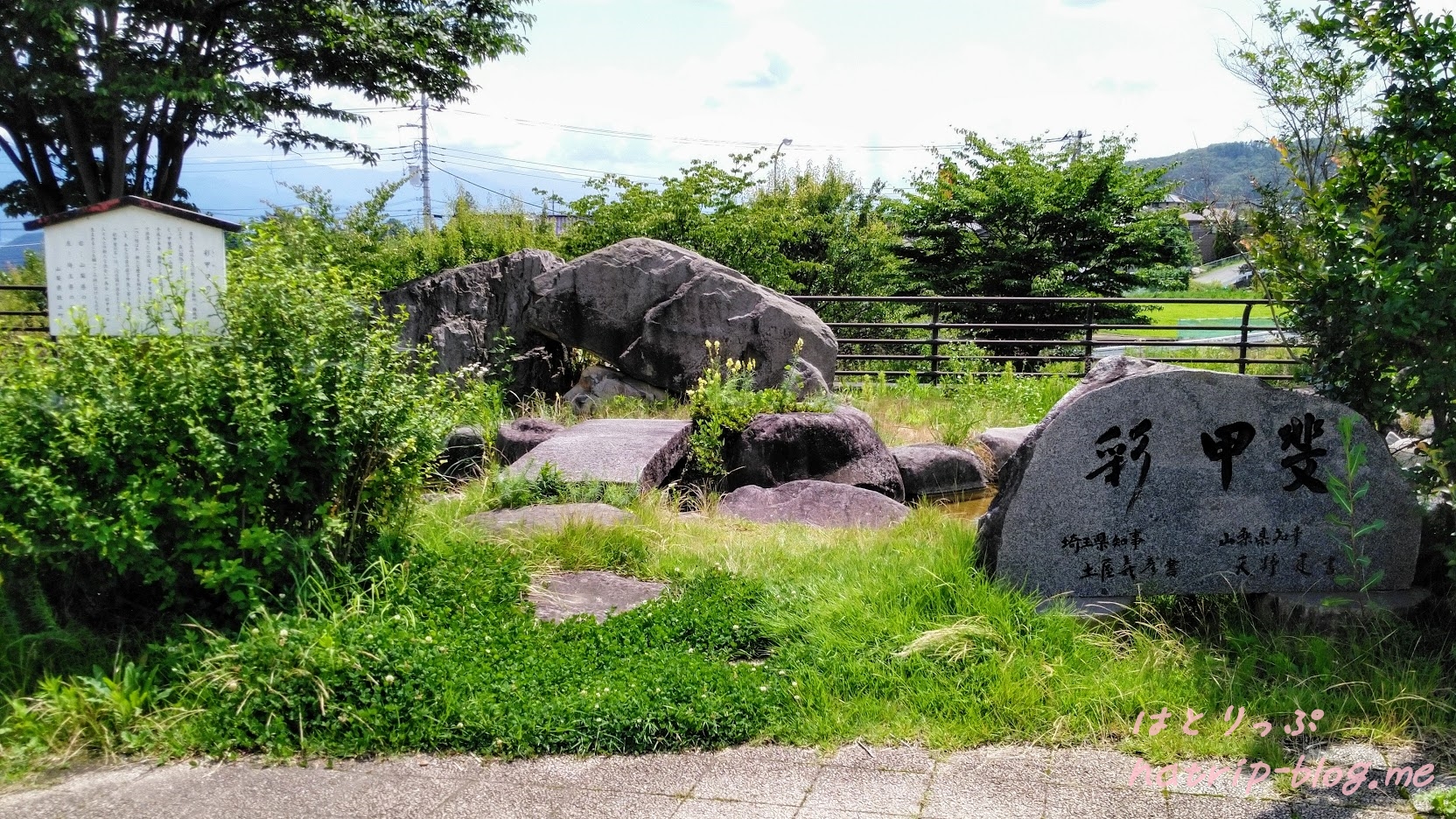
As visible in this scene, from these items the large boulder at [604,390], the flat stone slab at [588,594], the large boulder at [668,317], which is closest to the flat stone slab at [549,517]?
the flat stone slab at [588,594]

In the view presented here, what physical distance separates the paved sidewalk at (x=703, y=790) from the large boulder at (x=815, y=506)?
3.16 m

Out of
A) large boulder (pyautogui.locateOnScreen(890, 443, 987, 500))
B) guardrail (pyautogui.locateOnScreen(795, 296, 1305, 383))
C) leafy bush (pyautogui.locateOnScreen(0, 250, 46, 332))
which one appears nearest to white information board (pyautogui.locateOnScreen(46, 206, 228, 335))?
large boulder (pyautogui.locateOnScreen(890, 443, 987, 500))

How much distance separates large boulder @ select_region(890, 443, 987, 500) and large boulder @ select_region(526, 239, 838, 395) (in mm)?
1536

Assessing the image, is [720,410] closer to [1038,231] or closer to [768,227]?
[768,227]

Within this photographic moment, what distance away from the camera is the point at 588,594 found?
539 centimetres

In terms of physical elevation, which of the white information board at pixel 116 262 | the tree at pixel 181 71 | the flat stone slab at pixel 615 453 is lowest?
the flat stone slab at pixel 615 453

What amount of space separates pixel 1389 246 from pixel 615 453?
5.02 metres

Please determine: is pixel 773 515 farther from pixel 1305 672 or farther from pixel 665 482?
pixel 1305 672

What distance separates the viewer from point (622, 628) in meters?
4.72

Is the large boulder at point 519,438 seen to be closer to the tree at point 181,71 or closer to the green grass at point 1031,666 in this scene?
the green grass at point 1031,666

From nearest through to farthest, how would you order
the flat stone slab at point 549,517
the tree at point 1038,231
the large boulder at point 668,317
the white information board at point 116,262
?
1. the white information board at point 116,262
2. the flat stone slab at point 549,517
3. the large boulder at point 668,317
4. the tree at point 1038,231

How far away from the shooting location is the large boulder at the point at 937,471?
8766mm

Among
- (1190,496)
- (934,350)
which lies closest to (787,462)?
(1190,496)

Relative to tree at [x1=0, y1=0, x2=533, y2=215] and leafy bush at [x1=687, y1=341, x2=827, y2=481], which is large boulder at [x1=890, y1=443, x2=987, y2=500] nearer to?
leafy bush at [x1=687, y1=341, x2=827, y2=481]
